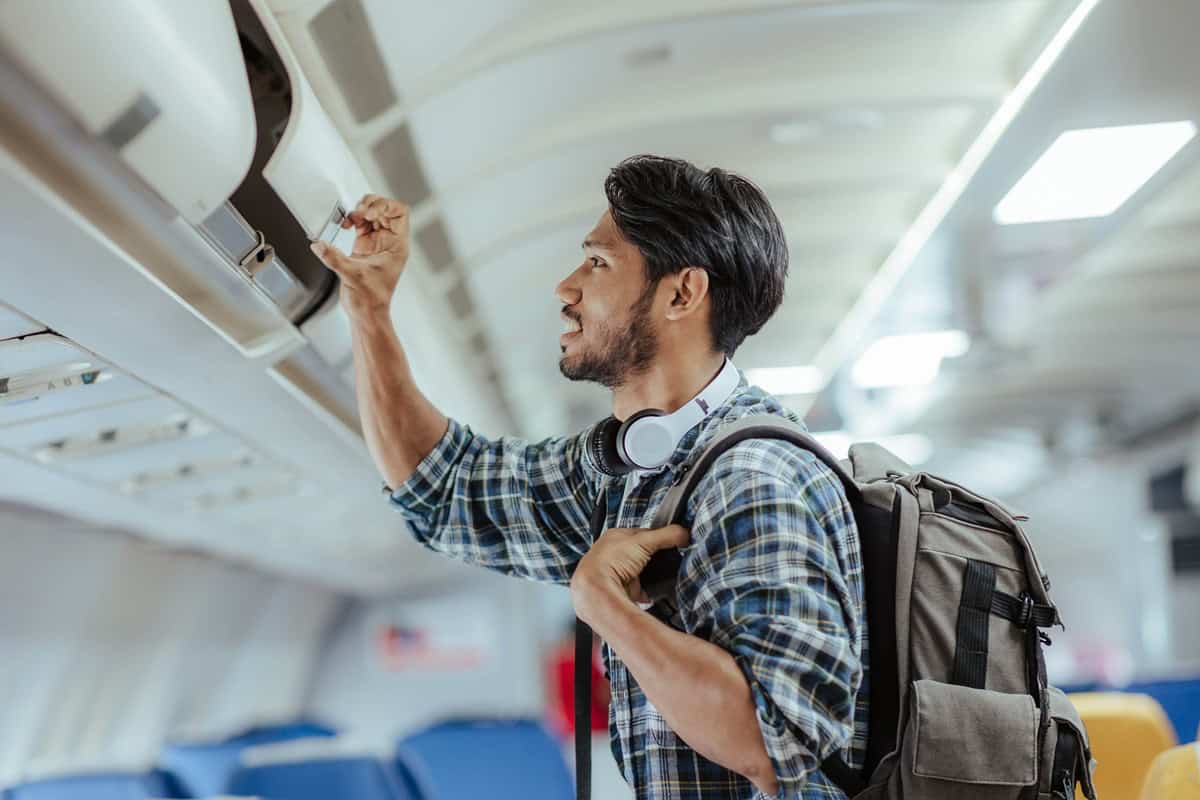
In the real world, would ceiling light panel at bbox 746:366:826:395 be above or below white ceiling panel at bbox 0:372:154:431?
above

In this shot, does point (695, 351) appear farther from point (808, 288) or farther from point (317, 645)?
point (317, 645)

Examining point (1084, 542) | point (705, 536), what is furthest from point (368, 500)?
point (1084, 542)

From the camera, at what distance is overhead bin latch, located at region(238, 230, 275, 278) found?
7.93 ft

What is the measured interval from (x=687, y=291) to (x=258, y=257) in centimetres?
100

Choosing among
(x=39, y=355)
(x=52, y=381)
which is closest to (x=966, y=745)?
(x=39, y=355)

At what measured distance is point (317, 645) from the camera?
43.6 feet

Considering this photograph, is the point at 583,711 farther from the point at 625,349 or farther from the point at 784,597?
the point at 625,349

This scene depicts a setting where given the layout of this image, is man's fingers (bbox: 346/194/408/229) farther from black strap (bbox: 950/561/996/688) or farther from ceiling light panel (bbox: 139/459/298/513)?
ceiling light panel (bbox: 139/459/298/513)

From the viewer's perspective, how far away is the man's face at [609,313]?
213cm

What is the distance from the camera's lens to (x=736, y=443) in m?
1.79

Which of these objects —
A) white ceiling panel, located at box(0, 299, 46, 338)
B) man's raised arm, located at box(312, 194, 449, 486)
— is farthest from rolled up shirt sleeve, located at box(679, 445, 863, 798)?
white ceiling panel, located at box(0, 299, 46, 338)

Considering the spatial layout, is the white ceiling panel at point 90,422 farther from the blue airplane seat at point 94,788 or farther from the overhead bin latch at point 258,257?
the blue airplane seat at point 94,788

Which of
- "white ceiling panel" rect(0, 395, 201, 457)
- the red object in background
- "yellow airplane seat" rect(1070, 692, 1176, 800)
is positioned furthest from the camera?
the red object in background

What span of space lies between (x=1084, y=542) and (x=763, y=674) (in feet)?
47.2
